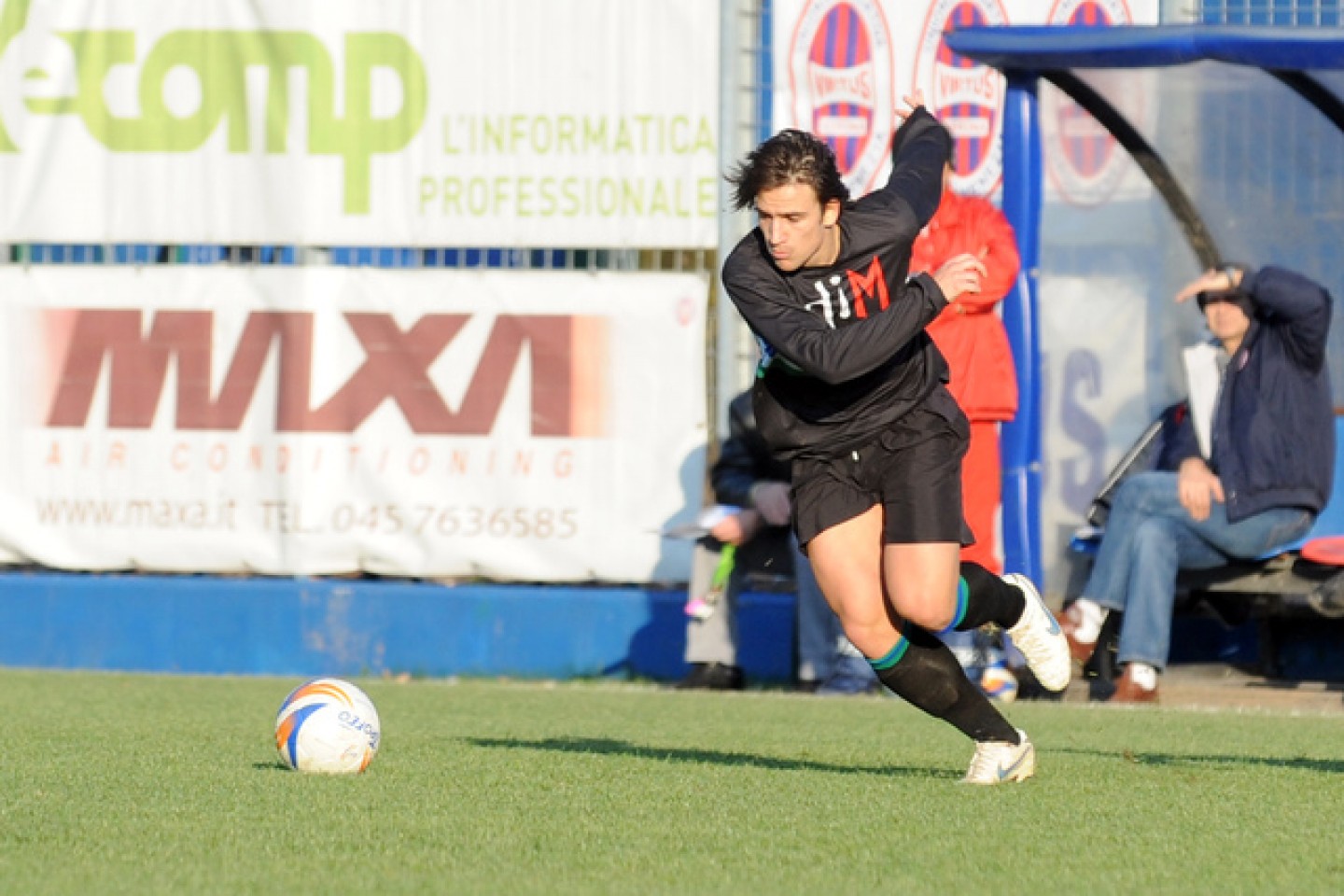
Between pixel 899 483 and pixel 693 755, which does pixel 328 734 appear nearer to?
pixel 693 755

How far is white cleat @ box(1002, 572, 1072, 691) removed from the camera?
7074 mm

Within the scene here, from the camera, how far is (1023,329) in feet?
35.5

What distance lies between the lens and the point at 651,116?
11984 millimetres

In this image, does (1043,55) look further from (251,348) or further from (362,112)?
(251,348)

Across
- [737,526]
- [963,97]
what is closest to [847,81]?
[963,97]

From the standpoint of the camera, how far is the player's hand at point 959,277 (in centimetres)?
628

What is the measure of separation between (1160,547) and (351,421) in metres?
4.39

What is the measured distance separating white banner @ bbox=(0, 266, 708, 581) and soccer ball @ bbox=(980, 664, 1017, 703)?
2026 millimetres

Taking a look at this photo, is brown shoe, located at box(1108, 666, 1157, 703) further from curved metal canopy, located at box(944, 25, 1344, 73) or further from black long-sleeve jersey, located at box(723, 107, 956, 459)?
black long-sleeve jersey, located at box(723, 107, 956, 459)

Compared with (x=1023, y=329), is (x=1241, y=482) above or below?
below

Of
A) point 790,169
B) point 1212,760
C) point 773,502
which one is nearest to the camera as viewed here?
point 790,169

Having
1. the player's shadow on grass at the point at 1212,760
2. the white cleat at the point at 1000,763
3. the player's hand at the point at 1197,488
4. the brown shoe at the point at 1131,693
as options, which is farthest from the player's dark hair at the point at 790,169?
the brown shoe at the point at 1131,693

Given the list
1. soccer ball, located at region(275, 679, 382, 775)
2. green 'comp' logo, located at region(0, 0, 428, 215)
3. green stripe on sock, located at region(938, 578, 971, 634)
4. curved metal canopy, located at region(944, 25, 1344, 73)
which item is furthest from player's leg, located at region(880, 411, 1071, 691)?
green 'comp' logo, located at region(0, 0, 428, 215)

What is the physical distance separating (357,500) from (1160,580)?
4.36 m
